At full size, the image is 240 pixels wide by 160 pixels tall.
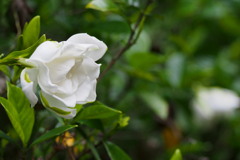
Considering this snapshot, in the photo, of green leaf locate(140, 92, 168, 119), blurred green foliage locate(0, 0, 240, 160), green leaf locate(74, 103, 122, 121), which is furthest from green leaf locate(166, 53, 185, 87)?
green leaf locate(74, 103, 122, 121)

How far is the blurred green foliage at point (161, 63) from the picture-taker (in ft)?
3.80

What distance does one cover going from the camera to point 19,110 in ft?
2.30

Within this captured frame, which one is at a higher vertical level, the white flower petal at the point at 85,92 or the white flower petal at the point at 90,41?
the white flower petal at the point at 90,41

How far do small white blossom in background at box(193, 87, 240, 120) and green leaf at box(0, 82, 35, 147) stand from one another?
3.71ft

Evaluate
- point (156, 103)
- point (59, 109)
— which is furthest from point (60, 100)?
point (156, 103)

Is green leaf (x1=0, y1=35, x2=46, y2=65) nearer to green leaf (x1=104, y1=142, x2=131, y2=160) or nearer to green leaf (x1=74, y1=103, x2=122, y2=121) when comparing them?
green leaf (x1=74, y1=103, x2=122, y2=121)

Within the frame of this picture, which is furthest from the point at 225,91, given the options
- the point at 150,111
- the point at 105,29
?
the point at 105,29

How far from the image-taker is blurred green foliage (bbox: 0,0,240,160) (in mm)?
1157

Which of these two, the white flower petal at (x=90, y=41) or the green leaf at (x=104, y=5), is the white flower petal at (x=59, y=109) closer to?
the white flower petal at (x=90, y=41)

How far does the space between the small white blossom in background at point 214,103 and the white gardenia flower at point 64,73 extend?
1.16 metres

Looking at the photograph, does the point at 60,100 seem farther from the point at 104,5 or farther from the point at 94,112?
the point at 104,5

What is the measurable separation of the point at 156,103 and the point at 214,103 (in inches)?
19.1

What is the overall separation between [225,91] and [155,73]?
0.42 metres

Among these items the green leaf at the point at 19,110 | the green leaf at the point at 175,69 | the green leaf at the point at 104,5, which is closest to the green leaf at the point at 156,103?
the green leaf at the point at 175,69
